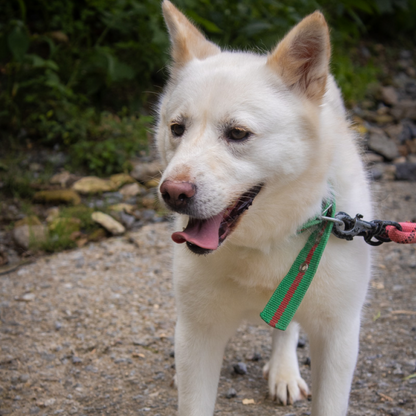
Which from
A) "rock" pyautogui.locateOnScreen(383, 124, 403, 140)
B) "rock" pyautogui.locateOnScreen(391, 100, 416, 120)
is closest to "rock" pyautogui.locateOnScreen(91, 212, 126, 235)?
"rock" pyautogui.locateOnScreen(383, 124, 403, 140)

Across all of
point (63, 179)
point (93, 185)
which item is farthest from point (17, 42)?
point (93, 185)

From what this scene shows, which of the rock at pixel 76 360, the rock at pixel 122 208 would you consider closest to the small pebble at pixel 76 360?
the rock at pixel 76 360

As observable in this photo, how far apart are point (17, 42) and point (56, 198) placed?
1.60 meters

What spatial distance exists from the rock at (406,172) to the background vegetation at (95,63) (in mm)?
2119

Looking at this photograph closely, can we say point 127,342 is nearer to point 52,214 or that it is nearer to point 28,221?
point 28,221

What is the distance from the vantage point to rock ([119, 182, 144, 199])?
17.4 ft

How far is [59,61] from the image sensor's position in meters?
6.02

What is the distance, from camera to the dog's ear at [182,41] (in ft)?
7.82

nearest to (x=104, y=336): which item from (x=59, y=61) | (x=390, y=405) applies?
(x=390, y=405)

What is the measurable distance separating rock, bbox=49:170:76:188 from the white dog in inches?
123

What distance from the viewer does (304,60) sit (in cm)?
213

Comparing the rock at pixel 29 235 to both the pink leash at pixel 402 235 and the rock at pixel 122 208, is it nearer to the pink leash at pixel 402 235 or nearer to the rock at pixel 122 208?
the rock at pixel 122 208

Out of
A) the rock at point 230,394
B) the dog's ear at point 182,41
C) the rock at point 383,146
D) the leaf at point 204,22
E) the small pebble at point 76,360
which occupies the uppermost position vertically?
the dog's ear at point 182,41

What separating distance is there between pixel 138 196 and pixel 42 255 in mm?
1267
